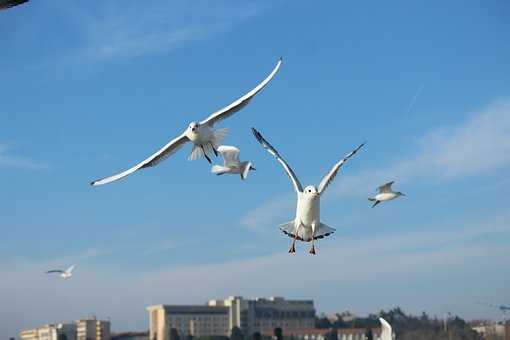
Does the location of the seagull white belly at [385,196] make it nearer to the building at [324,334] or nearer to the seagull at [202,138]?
the seagull at [202,138]

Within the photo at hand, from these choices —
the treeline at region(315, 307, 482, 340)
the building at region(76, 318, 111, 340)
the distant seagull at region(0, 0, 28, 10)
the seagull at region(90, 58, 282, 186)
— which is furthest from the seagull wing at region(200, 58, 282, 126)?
the building at region(76, 318, 111, 340)

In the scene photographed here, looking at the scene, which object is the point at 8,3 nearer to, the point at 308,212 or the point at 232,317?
the point at 308,212

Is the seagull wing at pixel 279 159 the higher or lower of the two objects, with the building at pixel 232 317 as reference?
lower

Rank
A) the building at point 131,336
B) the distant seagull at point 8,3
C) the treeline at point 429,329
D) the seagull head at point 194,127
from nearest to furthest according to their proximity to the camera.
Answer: the distant seagull at point 8,3
the seagull head at point 194,127
the treeline at point 429,329
the building at point 131,336

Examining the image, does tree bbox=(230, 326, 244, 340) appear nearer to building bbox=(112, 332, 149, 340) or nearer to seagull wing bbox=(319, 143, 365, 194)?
building bbox=(112, 332, 149, 340)

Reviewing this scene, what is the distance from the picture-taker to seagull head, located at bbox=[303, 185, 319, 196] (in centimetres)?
2838

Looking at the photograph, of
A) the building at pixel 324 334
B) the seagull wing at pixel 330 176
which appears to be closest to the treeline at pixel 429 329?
the building at pixel 324 334

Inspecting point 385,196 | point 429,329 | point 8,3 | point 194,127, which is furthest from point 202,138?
point 429,329

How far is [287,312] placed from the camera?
183375mm

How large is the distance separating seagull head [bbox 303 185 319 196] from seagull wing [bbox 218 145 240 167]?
77.9 inches

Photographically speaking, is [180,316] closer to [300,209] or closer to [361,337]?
[361,337]

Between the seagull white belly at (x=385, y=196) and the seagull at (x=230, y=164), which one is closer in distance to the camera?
the seagull at (x=230, y=164)

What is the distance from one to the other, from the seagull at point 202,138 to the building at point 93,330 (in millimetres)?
150969

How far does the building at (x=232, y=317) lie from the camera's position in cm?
17525
